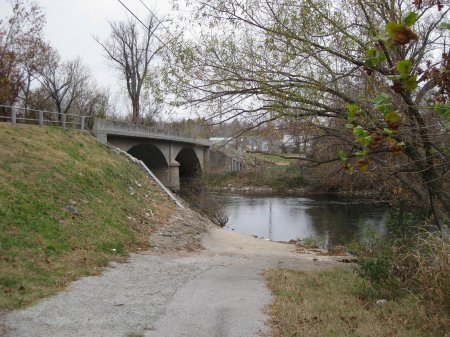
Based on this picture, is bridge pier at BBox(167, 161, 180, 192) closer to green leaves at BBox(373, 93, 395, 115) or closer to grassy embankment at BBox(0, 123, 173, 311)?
grassy embankment at BBox(0, 123, 173, 311)

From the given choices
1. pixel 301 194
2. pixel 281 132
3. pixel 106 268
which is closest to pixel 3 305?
pixel 106 268

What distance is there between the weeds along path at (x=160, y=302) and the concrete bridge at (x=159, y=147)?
15.9 metres

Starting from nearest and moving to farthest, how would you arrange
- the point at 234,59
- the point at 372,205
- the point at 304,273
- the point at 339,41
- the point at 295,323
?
1. the point at 295,323
2. the point at 339,41
3. the point at 234,59
4. the point at 304,273
5. the point at 372,205

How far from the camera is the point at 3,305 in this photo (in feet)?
21.5

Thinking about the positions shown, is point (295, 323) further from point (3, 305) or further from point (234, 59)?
point (234, 59)

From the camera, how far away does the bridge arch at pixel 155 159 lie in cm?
4162

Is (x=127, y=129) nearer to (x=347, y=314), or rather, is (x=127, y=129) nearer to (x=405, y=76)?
(x=347, y=314)

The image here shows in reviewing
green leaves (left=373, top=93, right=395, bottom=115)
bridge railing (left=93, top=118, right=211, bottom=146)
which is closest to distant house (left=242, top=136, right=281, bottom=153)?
green leaves (left=373, top=93, right=395, bottom=115)

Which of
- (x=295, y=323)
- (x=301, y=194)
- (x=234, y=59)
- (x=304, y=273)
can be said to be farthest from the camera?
(x=301, y=194)

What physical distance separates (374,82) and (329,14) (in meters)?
1.58

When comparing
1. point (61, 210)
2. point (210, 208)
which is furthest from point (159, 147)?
point (61, 210)

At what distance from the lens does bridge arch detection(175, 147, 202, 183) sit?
164ft

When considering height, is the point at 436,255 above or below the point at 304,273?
above

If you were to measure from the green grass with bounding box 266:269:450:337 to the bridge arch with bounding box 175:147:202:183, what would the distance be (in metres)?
39.8
